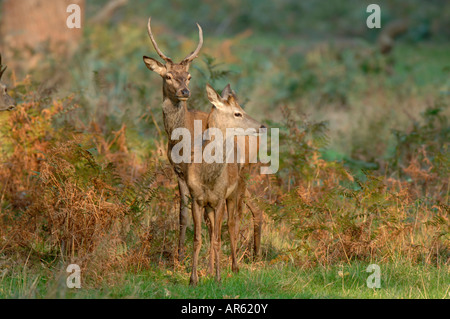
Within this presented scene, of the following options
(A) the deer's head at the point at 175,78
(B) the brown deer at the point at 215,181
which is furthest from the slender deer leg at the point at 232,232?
(A) the deer's head at the point at 175,78

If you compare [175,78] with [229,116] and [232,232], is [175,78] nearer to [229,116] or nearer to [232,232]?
[229,116]

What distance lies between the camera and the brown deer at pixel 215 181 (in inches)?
273

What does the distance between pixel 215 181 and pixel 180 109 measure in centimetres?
118

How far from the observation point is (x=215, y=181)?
6930 millimetres

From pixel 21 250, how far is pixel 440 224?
4.85 m

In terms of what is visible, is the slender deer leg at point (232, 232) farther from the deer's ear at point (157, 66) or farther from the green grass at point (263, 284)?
the deer's ear at point (157, 66)

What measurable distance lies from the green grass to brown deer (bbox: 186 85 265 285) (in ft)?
0.89

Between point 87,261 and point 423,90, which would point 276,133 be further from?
point 423,90

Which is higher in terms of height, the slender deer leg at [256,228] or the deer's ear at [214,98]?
the deer's ear at [214,98]

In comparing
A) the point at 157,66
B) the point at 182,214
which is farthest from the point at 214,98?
the point at 182,214

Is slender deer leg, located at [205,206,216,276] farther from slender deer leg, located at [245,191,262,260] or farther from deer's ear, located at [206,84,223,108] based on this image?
deer's ear, located at [206,84,223,108]

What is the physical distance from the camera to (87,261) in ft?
22.4

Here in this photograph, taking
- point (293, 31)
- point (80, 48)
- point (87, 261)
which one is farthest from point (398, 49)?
point (87, 261)

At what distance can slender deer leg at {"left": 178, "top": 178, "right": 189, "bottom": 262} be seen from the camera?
7.66 meters
